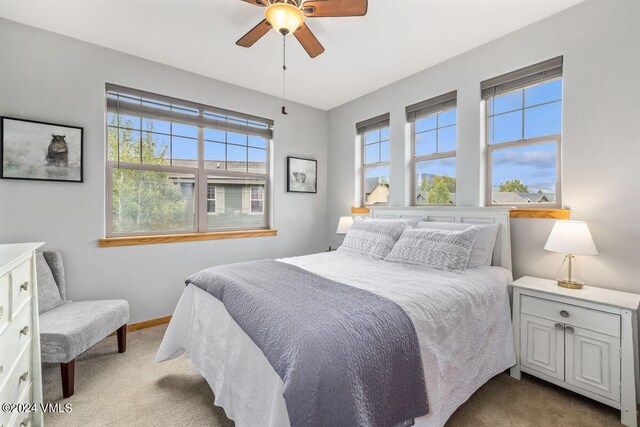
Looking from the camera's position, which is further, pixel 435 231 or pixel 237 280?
pixel 435 231

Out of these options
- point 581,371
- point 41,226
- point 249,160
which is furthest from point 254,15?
point 581,371

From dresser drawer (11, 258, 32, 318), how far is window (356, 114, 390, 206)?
3.25 m

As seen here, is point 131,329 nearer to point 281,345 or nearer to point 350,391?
point 281,345

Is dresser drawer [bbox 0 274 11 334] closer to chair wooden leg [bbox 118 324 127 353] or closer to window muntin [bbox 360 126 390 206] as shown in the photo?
chair wooden leg [bbox 118 324 127 353]

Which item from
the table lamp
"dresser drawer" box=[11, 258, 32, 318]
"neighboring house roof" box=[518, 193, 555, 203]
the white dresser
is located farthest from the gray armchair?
"neighboring house roof" box=[518, 193, 555, 203]

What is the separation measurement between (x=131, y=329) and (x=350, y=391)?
107 inches

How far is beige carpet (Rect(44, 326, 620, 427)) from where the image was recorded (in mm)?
1638

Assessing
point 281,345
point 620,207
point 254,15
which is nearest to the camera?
point 281,345

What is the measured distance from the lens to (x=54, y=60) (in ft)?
8.03

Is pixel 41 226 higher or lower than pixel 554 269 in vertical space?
higher

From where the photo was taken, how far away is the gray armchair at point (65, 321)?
1.77 m

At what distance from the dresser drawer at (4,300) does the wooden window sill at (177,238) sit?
170 centimetres

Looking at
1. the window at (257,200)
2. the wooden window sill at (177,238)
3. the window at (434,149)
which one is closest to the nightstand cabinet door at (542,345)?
the window at (434,149)

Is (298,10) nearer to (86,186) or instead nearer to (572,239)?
(572,239)
